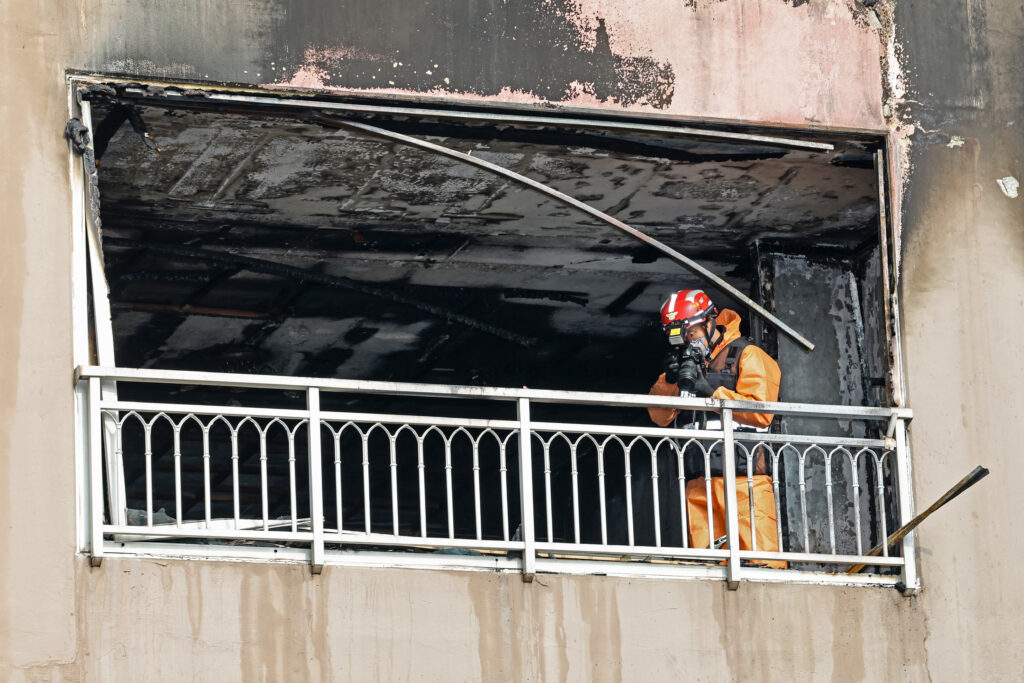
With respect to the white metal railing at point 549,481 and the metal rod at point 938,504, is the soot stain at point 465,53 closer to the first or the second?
the white metal railing at point 549,481

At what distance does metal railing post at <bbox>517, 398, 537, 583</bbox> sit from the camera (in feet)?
28.2

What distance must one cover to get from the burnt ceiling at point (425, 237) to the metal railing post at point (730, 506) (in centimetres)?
173

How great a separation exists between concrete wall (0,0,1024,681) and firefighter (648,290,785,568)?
887mm

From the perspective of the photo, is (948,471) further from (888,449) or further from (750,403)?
(750,403)

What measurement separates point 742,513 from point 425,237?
9.47ft

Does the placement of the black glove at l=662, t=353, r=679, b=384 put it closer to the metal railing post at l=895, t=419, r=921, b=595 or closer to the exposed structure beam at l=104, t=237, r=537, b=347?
the metal railing post at l=895, t=419, r=921, b=595

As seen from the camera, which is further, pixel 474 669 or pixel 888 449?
pixel 888 449

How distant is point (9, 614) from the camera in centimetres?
783

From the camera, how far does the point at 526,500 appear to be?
28.7 feet

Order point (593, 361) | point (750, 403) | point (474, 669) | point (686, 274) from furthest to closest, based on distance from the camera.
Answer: point (593, 361) < point (686, 274) < point (750, 403) < point (474, 669)

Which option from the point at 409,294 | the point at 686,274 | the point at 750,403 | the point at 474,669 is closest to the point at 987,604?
the point at 750,403

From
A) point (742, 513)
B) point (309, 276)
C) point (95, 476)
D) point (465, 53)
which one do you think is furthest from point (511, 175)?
point (309, 276)

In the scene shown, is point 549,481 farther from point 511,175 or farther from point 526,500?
point 511,175

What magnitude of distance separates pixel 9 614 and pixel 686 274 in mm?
5919
